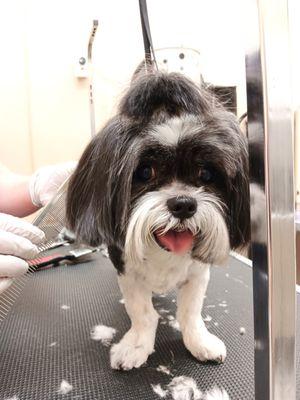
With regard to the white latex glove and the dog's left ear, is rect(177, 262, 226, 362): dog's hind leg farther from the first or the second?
the white latex glove

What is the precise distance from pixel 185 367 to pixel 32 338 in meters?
0.42

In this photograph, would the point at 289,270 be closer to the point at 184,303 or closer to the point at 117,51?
the point at 184,303

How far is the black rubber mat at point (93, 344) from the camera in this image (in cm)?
77

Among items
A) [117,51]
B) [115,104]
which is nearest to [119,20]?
[117,51]

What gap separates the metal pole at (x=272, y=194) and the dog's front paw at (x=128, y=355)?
1.59ft

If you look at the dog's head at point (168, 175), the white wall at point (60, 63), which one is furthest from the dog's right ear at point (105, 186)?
the white wall at point (60, 63)

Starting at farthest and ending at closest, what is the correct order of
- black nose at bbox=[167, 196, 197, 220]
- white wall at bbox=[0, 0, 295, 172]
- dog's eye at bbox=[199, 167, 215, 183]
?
white wall at bbox=[0, 0, 295, 172] → dog's eye at bbox=[199, 167, 215, 183] → black nose at bbox=[167, 196, 197, 220]

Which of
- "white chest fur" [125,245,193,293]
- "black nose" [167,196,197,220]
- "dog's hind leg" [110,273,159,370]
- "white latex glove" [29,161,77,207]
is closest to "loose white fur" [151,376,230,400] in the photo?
"dog's hind leg" [110,273,159,370]

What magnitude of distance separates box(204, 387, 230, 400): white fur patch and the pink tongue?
29cm

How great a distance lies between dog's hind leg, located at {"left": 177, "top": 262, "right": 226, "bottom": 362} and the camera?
0.87m

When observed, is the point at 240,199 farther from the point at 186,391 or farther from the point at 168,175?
the point at 186,391

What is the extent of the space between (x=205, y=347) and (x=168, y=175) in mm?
415

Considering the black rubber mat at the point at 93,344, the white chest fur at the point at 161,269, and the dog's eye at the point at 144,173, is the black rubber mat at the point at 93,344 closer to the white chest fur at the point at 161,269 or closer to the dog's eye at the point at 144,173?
the white chest fur at the point at 161,269

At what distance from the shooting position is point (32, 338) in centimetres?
98
